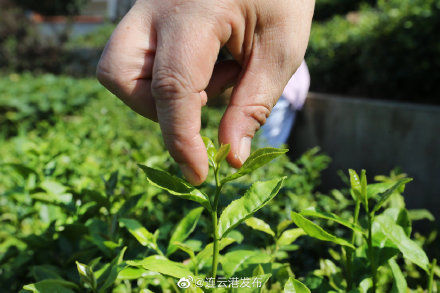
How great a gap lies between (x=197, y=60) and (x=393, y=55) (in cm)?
339

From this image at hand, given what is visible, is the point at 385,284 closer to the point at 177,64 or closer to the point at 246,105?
the point at 246,105

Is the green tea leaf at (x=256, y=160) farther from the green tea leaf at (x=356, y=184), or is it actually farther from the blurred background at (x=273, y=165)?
the blurred background at (x=273, y=165)

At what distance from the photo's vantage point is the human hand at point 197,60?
37.5 inches

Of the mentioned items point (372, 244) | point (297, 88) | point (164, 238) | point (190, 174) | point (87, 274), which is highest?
point (190, 174)

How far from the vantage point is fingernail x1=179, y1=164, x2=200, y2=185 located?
0.98 metres

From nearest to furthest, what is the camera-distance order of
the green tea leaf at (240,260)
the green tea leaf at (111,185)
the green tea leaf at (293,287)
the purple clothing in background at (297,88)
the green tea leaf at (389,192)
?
1. the green tea leaf at (293,287)
2. the green tea leaf at (389,192)
3. the green tea leaf at (240,260)
4. the green tea leaf at (111,185)
5. the purple clothing in background at (297,88)

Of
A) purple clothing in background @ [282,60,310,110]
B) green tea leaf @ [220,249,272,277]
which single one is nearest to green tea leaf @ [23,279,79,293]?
green tea leaf @ [220,249,272,277]

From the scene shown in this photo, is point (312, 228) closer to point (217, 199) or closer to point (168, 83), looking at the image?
point (217, 199)

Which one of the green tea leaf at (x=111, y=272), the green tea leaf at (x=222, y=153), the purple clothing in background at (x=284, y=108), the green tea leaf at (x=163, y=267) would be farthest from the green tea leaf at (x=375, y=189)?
the purple clothing in background at (x=284, y=108)

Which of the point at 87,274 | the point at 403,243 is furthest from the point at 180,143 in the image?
the point at 403,243

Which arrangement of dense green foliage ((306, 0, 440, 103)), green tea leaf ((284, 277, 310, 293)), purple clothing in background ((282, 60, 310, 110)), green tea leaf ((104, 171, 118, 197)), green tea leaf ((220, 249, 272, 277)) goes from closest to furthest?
green tea leaf ((284, 277, 310, 293)), green tea leaf ((220, 249, 272, 277)), green tea leaf ((104, 171, 118, 197)), dense green foliage ((306, 0, 440, 103)), purple clothing in background ((282, 60, 310, 110))

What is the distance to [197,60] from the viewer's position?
96 centimetres

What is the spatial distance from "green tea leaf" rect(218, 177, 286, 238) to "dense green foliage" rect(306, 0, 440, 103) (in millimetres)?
3160

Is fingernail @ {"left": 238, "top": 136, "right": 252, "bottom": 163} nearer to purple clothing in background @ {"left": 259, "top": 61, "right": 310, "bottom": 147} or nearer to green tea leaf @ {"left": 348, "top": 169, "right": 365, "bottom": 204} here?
green tea leaf @ {"left": 348, "top": 169, "right": 365, "bottom": 204}
